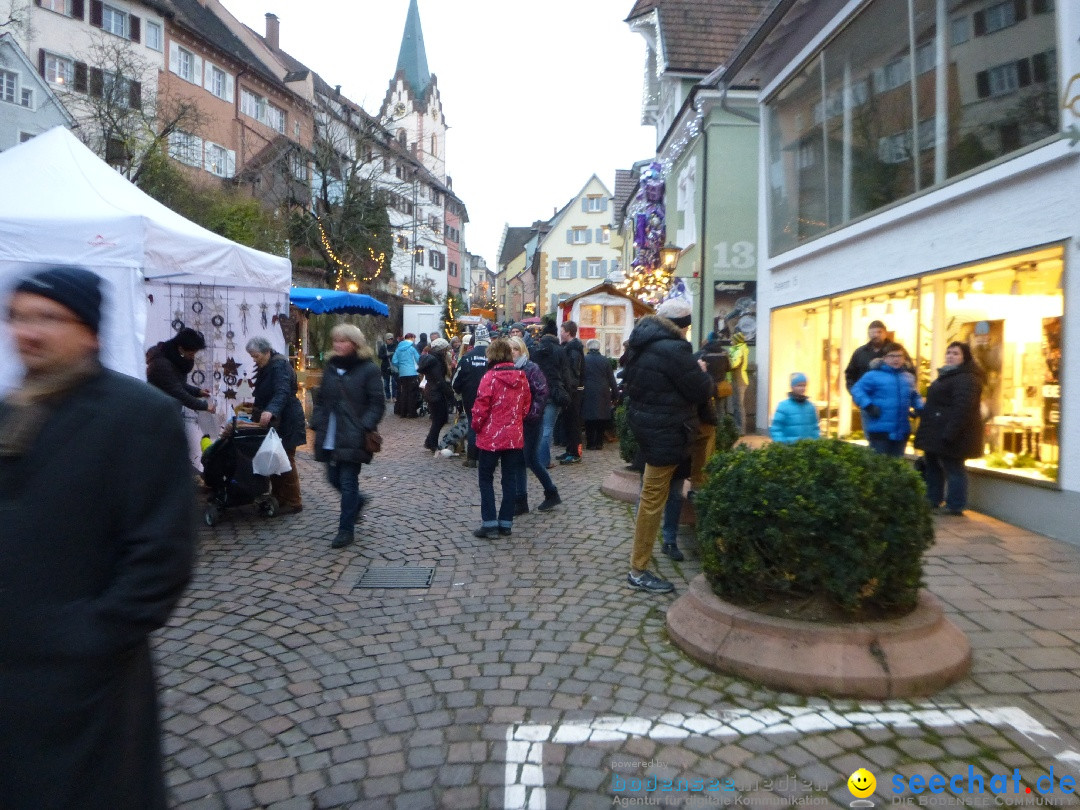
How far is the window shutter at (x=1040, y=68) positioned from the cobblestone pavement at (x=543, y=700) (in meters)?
4.00

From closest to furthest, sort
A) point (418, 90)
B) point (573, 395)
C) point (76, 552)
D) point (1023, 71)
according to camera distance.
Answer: point (76, 552), point (1023, 71), point (573, 395), point (418, 90)

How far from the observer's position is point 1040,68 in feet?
23.5

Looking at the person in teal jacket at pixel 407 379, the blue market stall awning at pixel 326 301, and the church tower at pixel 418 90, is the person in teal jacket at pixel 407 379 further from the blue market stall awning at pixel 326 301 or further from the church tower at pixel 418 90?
the church tower at pixel 418 90

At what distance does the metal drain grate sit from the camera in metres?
5.90

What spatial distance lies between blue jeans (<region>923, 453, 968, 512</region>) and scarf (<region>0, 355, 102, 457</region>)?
746 centimetres

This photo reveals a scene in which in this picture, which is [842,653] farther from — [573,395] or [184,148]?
[184,148]

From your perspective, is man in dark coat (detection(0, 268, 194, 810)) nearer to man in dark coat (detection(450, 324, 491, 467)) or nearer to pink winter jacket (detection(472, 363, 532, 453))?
pink winter jacket (detection(472, 363, 532, 453))

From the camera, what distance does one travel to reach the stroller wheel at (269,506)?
26.3 feet

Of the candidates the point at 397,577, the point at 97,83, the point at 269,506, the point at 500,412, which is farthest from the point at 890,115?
the point at 97,83

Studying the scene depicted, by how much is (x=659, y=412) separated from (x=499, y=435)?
6.84 feet

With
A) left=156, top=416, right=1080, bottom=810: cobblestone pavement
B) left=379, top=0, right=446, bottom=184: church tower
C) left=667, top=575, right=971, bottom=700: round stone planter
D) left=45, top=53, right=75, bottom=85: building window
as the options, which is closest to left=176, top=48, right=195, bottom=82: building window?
left=45, top=53, right=75, bottom=85: building window

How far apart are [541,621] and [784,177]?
10734 millimetres

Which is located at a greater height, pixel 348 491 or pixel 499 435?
pixel 499 435

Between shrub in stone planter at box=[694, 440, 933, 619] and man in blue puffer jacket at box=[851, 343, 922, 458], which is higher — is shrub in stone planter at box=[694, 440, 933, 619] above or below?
below
